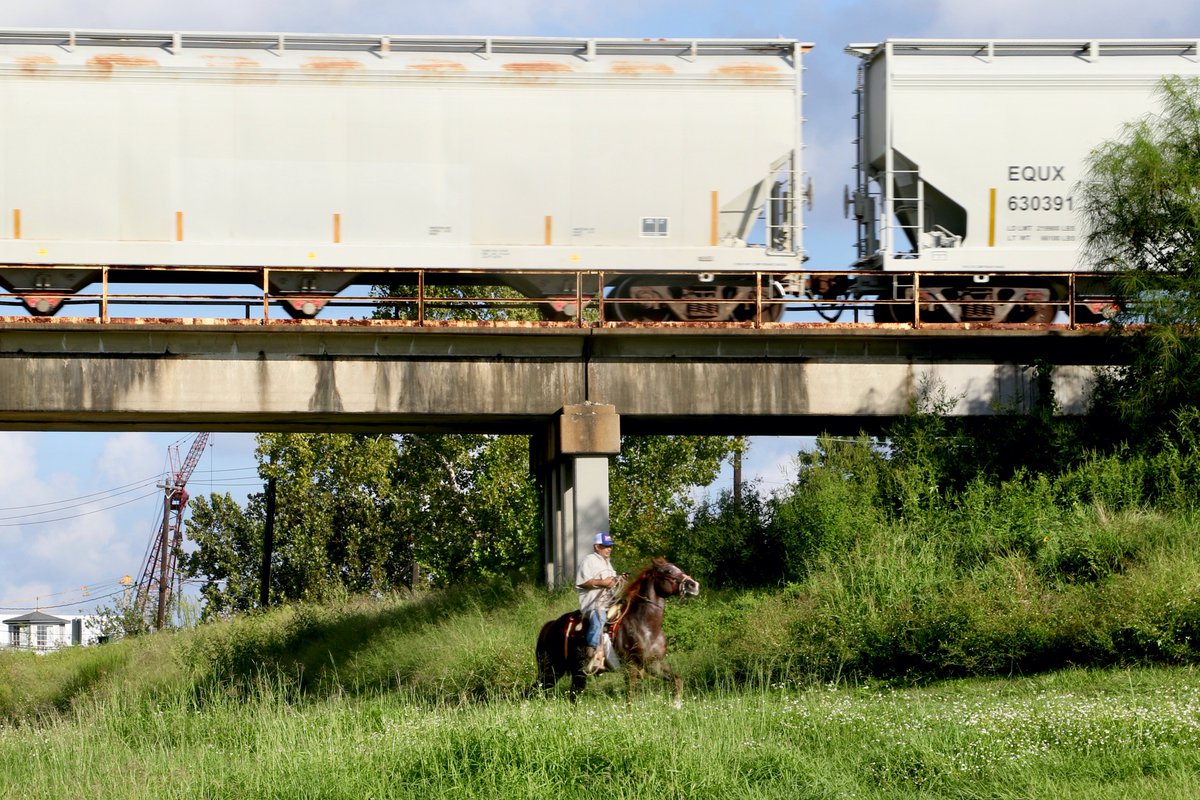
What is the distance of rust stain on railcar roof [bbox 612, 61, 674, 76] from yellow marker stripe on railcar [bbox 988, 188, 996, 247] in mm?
6284

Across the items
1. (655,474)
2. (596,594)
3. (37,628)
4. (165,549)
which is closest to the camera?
(596,594)

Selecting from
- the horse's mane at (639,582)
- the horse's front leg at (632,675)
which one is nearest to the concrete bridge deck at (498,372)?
the horse's mane at (639,582)

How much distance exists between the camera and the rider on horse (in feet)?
47.5

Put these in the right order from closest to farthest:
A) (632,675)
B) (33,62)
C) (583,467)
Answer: (632,675), (583,467), (33,62)

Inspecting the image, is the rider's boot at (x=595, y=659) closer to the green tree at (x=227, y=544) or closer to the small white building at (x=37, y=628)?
the green tree at (x=227, y=544)

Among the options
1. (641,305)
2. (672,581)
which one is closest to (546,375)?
Result: (641,305)

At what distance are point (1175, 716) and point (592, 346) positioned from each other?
12783 millimetres

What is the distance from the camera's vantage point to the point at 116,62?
24406 millimetres

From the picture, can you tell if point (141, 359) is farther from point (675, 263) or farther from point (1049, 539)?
point (1049, 539)

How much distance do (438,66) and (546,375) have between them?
6.19m

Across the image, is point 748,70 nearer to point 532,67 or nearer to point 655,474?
point 532,67

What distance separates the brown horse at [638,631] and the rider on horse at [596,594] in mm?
116

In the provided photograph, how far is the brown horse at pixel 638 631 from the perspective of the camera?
14.5 m

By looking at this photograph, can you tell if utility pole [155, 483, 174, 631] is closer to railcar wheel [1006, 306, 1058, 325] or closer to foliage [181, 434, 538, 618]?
foliage [181, 434, 538, 618]
